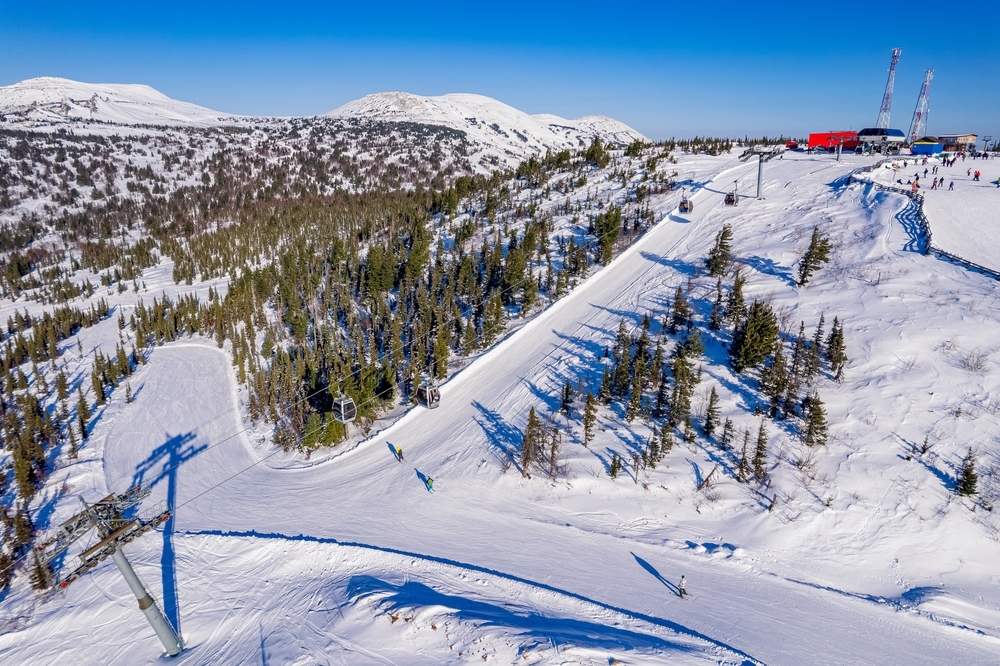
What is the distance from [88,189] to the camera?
426ft

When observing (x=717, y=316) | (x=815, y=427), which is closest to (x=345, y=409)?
(x=815, y=427)

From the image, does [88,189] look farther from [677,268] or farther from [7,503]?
[677,268]

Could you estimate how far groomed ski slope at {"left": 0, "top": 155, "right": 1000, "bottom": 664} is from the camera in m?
14.7

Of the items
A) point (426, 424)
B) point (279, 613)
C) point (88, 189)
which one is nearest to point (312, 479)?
point (426, 424)

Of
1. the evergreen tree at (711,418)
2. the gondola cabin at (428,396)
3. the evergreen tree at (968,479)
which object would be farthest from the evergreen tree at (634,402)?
the evergreen tree at (968,479)

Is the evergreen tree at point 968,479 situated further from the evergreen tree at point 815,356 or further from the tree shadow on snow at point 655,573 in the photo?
the tree shadow on snow at point 655,573

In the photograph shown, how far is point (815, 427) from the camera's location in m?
21.5

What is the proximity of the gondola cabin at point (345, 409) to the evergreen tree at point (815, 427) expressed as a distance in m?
22.7

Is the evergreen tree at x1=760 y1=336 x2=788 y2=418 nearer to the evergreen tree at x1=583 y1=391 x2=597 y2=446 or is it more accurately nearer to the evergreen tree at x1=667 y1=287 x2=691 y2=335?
the evergreen tree at x1=667 y1=287 x2=691 y2=335

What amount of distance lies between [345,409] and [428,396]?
512 cm

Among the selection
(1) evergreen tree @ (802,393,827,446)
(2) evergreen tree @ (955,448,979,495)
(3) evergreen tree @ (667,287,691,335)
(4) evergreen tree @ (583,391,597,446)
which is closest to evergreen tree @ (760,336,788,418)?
(1) evergreen tree @ (802,393,827,446)

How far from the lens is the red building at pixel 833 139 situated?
7044 cm

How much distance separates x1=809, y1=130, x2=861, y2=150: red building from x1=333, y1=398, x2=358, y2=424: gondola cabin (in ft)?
269

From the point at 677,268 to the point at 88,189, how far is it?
163400mm
